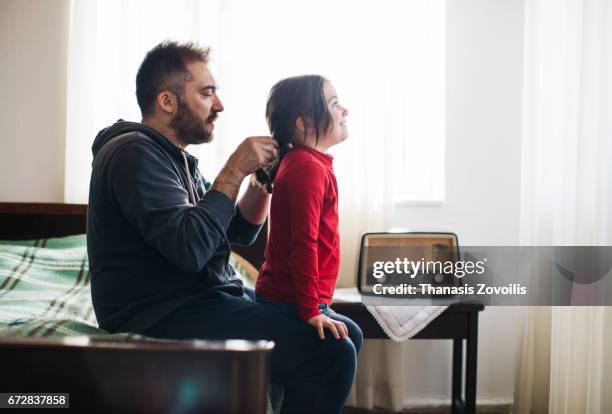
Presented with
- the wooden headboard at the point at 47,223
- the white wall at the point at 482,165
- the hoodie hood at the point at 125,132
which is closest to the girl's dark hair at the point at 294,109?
the hoodie hood at the point at 125,132

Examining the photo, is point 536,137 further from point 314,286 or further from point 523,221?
point 314,286

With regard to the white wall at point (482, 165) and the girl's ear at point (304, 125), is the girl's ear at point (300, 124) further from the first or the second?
the white wall at point (482, 165)

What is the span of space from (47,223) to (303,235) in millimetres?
1701

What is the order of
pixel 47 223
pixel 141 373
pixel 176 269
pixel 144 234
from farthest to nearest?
pixel 47 223, pixel 176 269, pixel 144 234, pixel 141 373

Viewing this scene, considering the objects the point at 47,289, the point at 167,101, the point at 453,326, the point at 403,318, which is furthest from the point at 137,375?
the point at 453,326

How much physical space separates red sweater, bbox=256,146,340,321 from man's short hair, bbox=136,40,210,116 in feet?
1.04

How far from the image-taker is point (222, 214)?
1119 mm

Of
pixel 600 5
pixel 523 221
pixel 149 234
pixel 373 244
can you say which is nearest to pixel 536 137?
pixel 523 221

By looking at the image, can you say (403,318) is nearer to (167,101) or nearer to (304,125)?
(304,125)

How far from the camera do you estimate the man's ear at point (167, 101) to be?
132 cm

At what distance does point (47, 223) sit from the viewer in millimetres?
2486

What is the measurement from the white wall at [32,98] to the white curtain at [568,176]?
2.09m

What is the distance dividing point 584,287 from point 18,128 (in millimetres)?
2469

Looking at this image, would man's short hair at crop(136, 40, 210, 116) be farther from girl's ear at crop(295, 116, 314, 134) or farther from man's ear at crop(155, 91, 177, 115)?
girl's ear at crop(295, 116, 314, 134)
